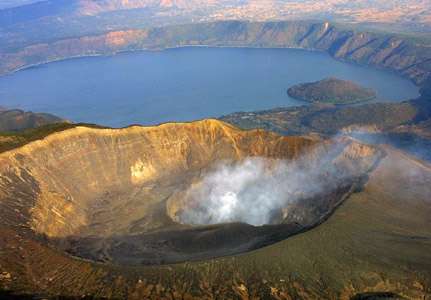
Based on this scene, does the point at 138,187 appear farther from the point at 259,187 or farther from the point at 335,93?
the point at 335,93

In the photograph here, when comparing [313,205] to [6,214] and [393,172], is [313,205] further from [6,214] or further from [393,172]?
[6,214]

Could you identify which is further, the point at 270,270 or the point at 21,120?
the point at 21,120

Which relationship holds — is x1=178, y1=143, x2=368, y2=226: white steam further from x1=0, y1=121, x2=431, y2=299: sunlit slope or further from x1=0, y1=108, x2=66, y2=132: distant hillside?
x1=0, y1=108, x2=66, y2=132: distant hillside

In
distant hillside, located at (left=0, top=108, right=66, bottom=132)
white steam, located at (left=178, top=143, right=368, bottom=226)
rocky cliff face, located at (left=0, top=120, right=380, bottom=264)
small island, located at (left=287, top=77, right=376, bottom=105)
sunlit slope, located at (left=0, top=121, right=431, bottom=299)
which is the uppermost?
sunlit slope, located at (left=0, top=121, right=431, bottom=299)

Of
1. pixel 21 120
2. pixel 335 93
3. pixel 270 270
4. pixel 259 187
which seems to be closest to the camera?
pixel 270 270

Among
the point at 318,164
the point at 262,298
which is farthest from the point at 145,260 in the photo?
the point at 318,164

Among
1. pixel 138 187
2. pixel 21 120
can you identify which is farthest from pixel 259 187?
pixel 21 120

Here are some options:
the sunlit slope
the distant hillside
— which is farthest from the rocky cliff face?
Result: the distant hillside

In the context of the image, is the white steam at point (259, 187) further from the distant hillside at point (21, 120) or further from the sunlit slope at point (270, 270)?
the distant hillside at point (21, 120)
